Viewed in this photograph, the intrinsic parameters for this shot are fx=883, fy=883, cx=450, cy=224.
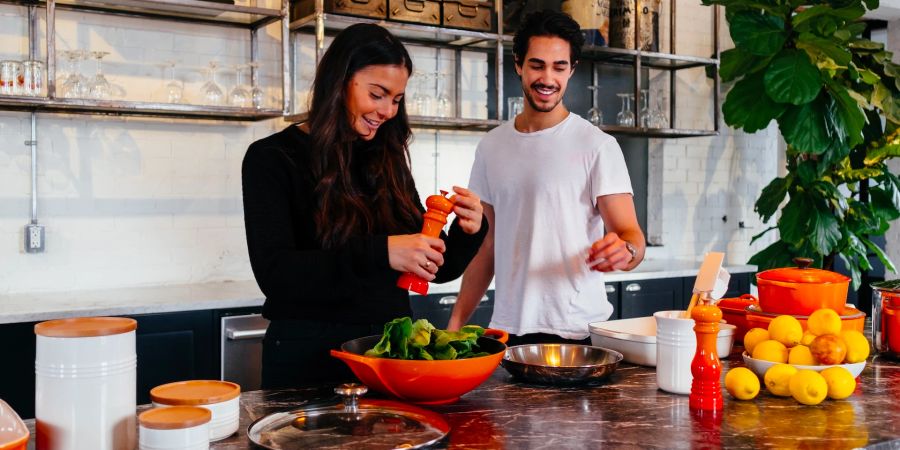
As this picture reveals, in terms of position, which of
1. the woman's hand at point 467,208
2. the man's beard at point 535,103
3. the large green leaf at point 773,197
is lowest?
the woman's hand at point 467,208

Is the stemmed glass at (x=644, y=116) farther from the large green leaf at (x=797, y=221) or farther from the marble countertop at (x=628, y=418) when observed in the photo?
the marble countertop at (x=628, y=418)

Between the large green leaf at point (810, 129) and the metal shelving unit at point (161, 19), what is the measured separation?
2.65 metres

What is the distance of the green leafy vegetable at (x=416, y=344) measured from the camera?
1758 mm

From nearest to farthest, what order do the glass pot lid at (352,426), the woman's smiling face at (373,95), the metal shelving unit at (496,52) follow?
the glass pot lid at (352,426) → the woman's smiling face at (373,95) → the metal shelving unit at (496,52)

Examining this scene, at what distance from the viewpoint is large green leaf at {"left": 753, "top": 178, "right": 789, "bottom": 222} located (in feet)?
17.0

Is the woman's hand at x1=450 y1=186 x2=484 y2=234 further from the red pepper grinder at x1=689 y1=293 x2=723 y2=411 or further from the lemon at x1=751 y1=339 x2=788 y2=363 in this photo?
the lemon at x1=751 y1=339 x2=788 y2=363

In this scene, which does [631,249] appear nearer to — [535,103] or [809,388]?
[535,103]

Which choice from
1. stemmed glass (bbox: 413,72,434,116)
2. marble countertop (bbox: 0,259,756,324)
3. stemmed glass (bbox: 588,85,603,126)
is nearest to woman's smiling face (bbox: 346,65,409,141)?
marble countertop (bbox: 0,259,756,324)

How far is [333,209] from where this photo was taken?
2182 millimetres

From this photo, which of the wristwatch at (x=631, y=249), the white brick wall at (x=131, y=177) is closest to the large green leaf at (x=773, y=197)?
the white brick wall at (x=131, y=177)

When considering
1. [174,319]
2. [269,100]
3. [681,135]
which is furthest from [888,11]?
[174,319]

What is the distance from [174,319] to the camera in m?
3.63

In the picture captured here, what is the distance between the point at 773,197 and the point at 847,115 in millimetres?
742

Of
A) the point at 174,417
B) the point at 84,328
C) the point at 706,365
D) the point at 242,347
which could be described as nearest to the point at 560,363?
the point at 706,365
